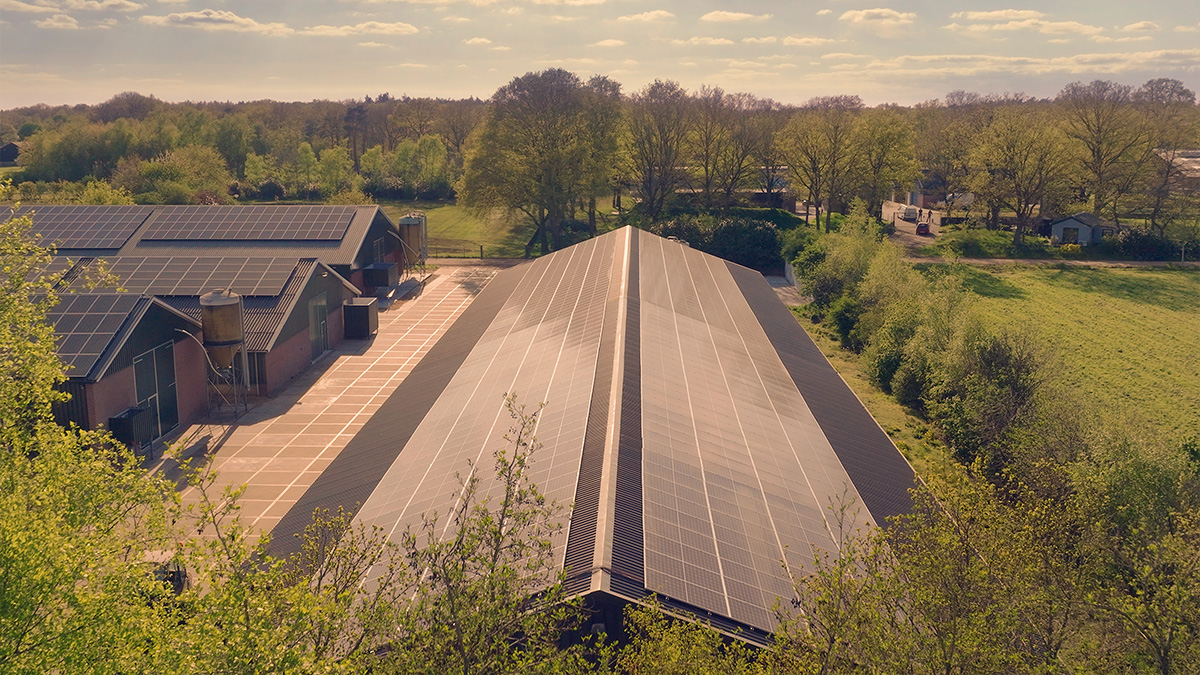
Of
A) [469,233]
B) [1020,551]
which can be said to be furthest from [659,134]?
[1020,551]

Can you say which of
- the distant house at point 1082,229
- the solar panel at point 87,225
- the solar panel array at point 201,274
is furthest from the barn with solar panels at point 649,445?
the distant house at point 1082,229

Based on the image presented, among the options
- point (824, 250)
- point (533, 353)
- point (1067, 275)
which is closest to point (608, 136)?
point (824, 250)

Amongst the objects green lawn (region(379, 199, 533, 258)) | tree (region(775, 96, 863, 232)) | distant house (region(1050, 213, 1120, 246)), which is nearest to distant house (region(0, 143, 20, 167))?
green lawn (region(379, 199, 533, 258))

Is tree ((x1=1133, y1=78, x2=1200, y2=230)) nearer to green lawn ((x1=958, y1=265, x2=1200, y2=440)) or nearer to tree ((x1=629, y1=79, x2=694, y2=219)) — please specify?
green lawn ((x1=958, y1=265, x2=1200, y2=440))

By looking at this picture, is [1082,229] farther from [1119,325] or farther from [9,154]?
[9,154]

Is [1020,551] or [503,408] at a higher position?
[1020,551]

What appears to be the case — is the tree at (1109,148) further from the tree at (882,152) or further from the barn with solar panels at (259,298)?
the barn with solar panels at (259,298)
